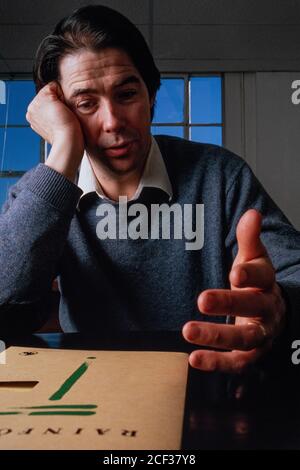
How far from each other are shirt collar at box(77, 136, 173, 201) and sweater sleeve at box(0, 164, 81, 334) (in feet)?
0.44

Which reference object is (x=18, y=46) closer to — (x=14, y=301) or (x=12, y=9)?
(x=12, y=9)

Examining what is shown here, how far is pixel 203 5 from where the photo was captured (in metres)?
2.51

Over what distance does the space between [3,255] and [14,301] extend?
0.18ft

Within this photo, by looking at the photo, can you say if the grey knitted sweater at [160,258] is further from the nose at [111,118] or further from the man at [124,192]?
the nose at [111,118]

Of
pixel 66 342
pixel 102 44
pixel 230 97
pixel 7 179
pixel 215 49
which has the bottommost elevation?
pixel 66 342

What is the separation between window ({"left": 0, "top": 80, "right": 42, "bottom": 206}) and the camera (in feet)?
10.2

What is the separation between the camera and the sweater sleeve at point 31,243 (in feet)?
1.76

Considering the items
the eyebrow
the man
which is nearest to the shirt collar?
the man

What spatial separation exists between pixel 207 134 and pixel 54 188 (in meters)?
2.77

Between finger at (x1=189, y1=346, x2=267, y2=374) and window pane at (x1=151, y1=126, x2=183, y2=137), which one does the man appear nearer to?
finger at (x1=189, y1=346, x2=267, y2=374)

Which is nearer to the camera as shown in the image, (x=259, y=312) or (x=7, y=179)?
(x=259, y=312)
